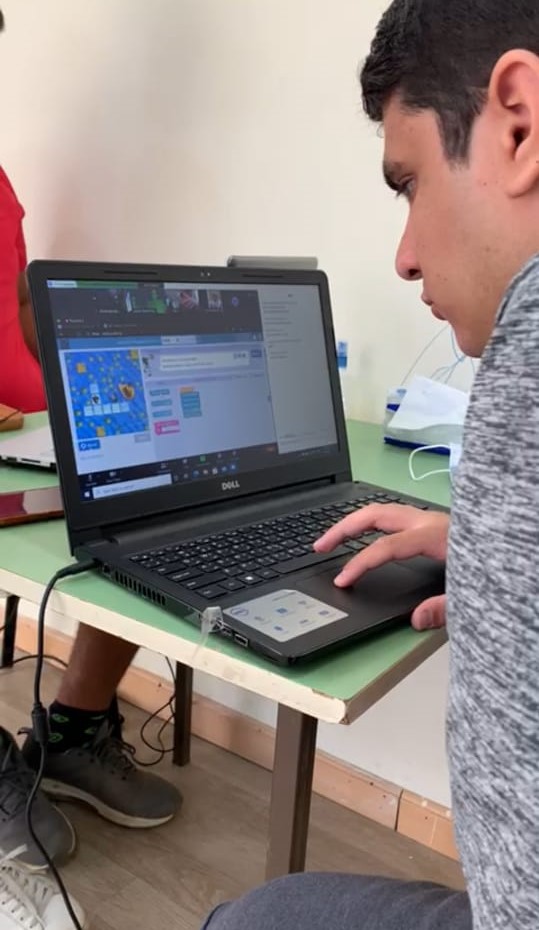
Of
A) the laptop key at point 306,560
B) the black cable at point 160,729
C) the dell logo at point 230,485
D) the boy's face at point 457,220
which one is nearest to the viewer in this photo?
the boy's face at point 457,220

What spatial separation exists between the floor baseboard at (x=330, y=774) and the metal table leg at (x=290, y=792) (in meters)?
0.73

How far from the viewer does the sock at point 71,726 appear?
4.84 ft

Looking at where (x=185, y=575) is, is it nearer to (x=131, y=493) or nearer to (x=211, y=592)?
(x=211, y=592)

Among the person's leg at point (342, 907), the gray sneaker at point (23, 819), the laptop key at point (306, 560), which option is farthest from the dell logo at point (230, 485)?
A: the gray sneaker at point (23, 819)

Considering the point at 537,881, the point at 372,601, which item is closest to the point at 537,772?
the point at 537,881

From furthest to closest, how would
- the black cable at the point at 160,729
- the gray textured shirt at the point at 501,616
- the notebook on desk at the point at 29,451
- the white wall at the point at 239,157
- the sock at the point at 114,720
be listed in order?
the black cable at the point at 160,729 < the sock at the point at 114,720 < the white wall at the point at 239,157 < the notebook on desk at the point at 29,451 < the gray textured shirt at the point at 501,616

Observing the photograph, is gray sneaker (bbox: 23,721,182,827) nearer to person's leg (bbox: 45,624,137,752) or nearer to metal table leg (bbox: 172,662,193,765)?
person's leg (bbox: 45,624,137,752)

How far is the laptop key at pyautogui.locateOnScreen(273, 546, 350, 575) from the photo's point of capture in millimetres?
730

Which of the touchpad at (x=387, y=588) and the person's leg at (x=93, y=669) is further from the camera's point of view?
the person's leg at (x=93, y=669)

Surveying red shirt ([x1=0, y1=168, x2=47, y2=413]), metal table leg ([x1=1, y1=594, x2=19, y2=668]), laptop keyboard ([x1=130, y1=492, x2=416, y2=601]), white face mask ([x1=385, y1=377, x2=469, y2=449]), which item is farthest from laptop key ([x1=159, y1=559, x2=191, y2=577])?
metal table leg ([x1=1, y1=594, x2=19, y2=668])

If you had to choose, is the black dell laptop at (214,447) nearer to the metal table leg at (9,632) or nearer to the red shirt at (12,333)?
the red shirt at (12,333)

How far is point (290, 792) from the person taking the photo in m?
0.71

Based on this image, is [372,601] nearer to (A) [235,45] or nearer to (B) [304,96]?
(B) [304,96]

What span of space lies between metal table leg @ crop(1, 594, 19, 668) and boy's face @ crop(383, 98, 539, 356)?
1.45 metres
